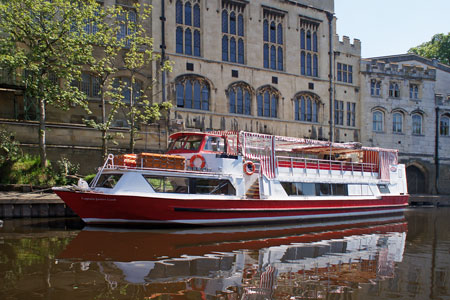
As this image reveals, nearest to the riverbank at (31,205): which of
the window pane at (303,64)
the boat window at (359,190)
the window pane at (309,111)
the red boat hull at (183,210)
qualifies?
the red boat hull at (183,210)

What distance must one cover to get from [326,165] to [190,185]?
825cm

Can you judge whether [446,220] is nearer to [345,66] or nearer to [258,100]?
[258,100]

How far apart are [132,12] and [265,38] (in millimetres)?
10814

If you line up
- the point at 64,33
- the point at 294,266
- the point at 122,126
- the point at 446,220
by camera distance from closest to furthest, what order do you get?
the point at 294,266 → the point at 64,33 → the point at 446,220 → the point at 122,126

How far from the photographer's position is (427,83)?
39406 mm

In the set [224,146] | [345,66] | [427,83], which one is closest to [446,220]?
[224,146]

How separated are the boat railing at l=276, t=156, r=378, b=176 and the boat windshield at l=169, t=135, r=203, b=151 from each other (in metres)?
3.97

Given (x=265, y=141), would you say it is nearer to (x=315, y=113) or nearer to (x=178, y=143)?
(x=178, y=143)

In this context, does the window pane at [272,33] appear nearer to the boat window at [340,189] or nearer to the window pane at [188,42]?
the window pane at [188,42]

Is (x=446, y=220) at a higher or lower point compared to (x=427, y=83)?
lower

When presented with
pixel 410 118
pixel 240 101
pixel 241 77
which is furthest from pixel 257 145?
pixel 410 118

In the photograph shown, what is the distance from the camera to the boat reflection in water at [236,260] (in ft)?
26.9

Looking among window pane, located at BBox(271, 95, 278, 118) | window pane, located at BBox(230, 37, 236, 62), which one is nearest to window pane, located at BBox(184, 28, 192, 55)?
window pane, located at BBox(230, 37, 236, 62)

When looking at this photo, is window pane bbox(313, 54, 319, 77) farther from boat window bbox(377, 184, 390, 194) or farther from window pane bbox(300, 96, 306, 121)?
boat window bbox(377, 184, 390, 194)
